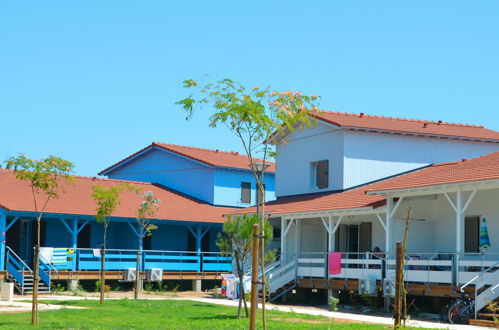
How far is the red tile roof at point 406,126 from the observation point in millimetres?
36188

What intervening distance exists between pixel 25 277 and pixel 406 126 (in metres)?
17.9

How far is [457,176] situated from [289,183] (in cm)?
1425

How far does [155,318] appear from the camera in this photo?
72.5ft

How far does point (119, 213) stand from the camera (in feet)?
125

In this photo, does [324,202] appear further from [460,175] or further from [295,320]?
[295,320]

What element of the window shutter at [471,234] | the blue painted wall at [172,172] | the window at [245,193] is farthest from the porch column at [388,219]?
the window at [245,193]

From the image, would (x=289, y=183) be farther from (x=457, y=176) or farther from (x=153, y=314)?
(x=153, y=314)

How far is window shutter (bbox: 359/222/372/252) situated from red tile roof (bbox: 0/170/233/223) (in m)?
9.86

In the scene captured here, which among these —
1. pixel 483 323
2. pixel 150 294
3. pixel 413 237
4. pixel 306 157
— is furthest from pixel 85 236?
pixel 483 323

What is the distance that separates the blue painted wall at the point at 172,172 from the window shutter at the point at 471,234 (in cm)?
1977

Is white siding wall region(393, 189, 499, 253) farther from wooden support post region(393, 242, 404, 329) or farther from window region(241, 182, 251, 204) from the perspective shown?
window region(241, 182, 251, 204)

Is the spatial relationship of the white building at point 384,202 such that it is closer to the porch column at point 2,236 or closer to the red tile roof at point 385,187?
the red tile roof at point 385,187

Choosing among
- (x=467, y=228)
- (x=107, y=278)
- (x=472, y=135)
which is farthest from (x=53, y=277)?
(x=472, y=135)

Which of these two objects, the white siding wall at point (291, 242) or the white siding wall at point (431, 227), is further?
the white siding wall at point (291, 242)
